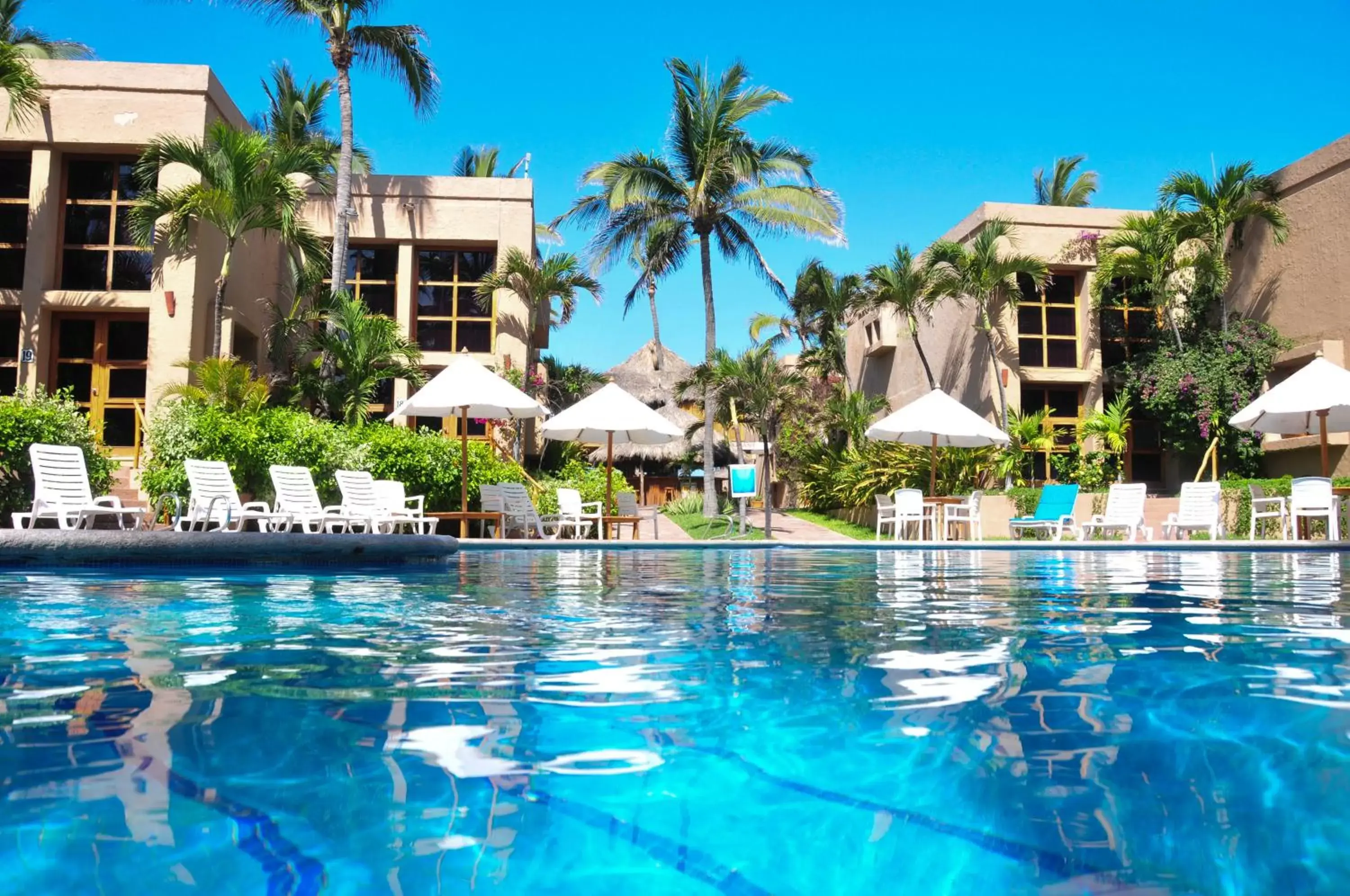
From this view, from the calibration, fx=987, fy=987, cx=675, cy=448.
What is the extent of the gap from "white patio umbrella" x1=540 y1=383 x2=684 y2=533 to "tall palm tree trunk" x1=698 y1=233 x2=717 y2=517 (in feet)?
19.7

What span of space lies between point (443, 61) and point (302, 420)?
788 centimetres

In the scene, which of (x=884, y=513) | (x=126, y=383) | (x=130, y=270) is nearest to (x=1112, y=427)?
(x=884, y=513)

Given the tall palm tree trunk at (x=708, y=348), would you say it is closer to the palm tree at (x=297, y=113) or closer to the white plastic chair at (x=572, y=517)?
the white plastic chair at (x=572, y=517)

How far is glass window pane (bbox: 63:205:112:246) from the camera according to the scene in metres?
17.3

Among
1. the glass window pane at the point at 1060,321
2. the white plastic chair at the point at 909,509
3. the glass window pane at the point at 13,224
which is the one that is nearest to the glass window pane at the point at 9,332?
the glass window pane at the point at 13,224

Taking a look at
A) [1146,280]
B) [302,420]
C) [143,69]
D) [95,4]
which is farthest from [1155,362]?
[95,4]

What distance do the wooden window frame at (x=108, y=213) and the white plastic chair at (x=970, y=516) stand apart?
14.1 m

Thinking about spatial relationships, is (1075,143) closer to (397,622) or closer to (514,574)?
(514,574)

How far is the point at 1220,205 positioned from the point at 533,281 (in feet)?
45.8

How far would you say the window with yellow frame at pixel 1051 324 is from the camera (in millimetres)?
22062

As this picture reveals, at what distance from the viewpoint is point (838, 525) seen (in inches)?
784

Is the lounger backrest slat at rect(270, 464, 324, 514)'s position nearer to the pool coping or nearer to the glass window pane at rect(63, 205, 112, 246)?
the pool coping

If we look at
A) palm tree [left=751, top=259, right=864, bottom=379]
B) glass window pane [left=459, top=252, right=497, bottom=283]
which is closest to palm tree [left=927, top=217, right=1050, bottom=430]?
palm tree [left=751, top=259, right=864, bottom=379]

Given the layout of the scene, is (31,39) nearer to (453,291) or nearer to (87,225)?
→ (87,225)
